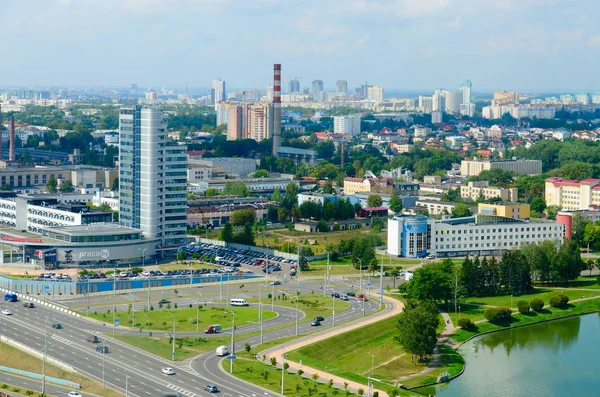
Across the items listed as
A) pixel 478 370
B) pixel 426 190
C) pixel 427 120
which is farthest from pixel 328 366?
pixel 427 120

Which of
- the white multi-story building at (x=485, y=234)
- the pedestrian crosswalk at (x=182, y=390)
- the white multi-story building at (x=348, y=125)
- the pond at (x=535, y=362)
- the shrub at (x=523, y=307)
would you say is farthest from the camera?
the white multi-story building at (x=348, y=125)

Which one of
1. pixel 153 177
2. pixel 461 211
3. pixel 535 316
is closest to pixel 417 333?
pixel 535 316

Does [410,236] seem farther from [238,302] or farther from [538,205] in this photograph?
[538,205]

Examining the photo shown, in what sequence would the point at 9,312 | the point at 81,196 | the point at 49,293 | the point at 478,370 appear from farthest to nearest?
the point at 81,196, the point at 49,293, the point at 9,312, the point at 478,370

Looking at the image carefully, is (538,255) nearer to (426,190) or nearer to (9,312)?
(9,312)

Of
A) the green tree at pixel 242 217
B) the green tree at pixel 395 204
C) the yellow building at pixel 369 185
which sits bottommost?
the green tree at pixel 242 217

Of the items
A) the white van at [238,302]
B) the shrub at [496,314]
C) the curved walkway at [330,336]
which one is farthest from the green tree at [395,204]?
the white van at [238,302]

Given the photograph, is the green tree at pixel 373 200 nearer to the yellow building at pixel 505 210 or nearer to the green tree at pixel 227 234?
the yellow building at pixel 505 210
